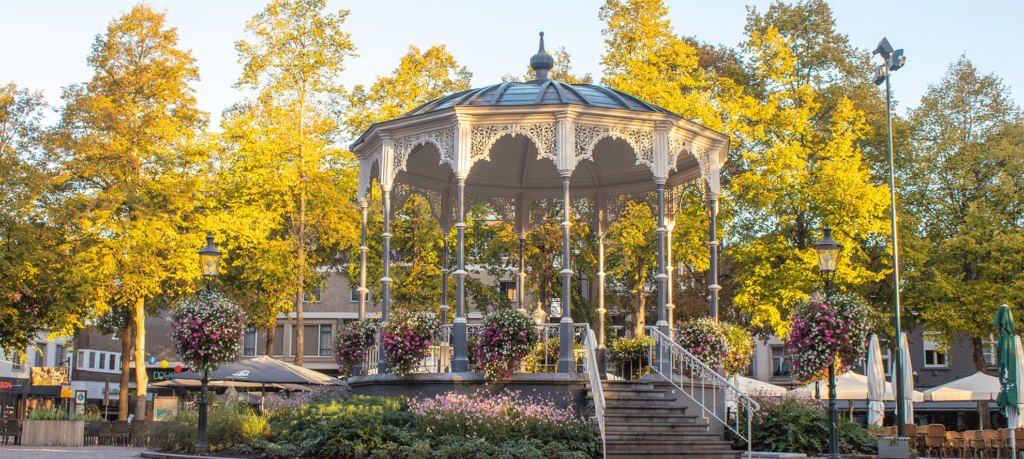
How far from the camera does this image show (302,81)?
107 ft

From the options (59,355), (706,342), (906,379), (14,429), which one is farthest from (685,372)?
(59,355)

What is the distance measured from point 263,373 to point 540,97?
42.9 ft

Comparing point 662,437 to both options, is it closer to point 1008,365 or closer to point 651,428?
point 651,428

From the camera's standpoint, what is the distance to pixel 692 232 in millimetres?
28516

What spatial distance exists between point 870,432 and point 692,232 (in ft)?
37.1

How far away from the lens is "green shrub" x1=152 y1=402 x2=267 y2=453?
1495 cm

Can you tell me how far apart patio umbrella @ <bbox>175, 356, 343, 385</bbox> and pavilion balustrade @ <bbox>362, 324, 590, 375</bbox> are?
7519 millimetres

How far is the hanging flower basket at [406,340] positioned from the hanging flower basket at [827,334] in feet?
21.0

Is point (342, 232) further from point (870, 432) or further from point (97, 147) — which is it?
point (870, 432)

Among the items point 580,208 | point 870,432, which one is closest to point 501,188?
point 580,208

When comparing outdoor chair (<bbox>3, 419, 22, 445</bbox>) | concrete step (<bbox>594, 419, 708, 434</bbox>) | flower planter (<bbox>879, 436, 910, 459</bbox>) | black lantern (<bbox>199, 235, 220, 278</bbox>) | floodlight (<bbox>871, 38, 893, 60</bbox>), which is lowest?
outdoor chair (<bbox>3, 419, 22, 445</bbox>)

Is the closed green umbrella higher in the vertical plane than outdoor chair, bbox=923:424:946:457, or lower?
higher

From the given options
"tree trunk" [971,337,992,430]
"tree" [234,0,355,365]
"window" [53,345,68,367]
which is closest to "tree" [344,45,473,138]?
"tree" [234,0,355,365]

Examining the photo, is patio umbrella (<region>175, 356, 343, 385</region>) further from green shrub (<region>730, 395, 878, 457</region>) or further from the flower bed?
green shrub (<region>730, 395, 878, 457</region>)
